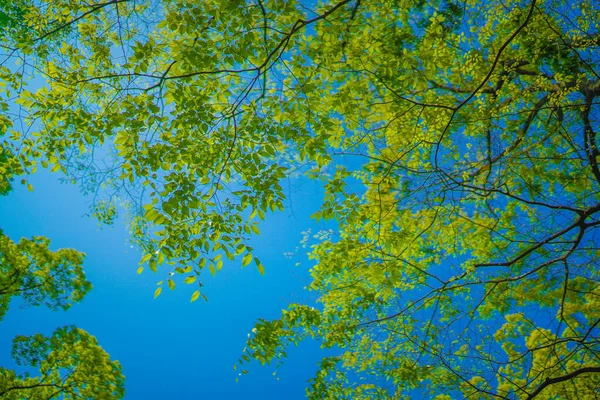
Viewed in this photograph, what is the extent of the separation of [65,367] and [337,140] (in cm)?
449

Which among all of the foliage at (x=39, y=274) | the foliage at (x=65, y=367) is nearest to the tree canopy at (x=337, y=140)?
the foliage at (x=39, y=274)

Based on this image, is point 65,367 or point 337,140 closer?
point 337,140

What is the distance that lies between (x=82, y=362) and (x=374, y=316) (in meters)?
3.75

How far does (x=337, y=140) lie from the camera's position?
4.10m

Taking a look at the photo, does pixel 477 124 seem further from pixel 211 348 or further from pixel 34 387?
pixel 211 348

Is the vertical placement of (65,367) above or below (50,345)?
Answer: below

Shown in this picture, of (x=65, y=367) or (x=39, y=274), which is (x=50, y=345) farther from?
(x=39, y=274)

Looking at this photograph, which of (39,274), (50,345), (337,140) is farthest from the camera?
(39,274)

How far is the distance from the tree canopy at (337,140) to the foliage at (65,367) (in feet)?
6.34

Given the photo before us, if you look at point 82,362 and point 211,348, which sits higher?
point 211,348

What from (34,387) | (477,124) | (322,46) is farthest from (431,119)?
(34,387)

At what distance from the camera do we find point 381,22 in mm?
4520

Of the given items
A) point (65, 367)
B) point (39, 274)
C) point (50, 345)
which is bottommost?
point (65, 367)

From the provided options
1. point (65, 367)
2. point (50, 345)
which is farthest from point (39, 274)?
point (65, 367)
